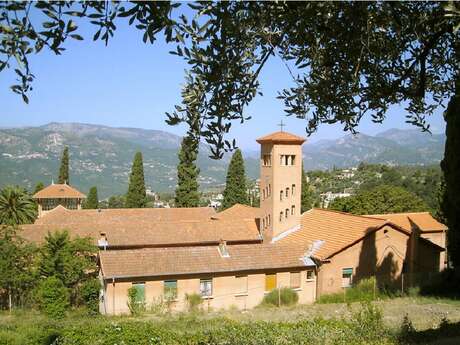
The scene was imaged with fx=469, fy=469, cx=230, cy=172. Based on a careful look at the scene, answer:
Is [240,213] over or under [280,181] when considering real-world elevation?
under

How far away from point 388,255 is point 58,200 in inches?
1462

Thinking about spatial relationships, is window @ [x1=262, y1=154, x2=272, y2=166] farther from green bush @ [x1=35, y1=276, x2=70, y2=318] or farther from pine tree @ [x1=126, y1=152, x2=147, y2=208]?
pine tree @ [x1=126, y1=152, x2=147, y2=208]

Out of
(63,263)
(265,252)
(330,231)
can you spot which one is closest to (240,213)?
(330,231)

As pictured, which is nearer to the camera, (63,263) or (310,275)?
(63,263)

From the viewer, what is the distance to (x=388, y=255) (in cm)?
2720

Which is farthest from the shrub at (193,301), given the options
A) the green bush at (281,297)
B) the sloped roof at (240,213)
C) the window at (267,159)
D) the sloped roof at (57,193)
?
the sloped roof at (57,193)

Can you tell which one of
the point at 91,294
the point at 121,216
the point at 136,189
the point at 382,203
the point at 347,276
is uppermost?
the point at 136,189

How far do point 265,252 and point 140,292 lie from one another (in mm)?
7212

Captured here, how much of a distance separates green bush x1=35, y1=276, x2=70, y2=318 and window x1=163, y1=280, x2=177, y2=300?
15.6ft

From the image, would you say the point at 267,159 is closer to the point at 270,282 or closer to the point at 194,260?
the point at 270,282

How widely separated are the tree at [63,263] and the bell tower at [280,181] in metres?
11.3

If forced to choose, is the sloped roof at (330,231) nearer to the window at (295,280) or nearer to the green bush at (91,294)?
the window at (295,280)

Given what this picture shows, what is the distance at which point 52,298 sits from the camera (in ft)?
71.9

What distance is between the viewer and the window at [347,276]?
26.0 metres
